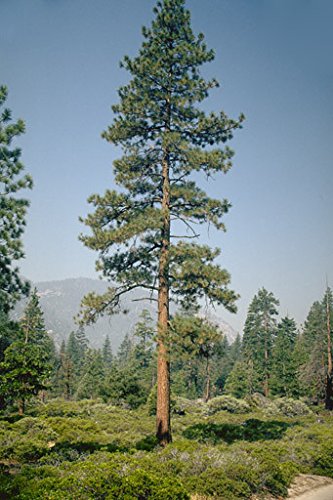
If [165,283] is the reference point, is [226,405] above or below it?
below

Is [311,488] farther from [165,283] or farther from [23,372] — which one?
[23,372]

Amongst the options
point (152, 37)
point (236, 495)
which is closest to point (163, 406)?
point (236, 495)

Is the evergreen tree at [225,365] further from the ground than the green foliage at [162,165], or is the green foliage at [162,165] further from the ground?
the green foliage at [162,165]

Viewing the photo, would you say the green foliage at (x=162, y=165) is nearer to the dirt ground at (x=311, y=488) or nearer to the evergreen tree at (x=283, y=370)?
the dirt ground at (x=311, y=488)

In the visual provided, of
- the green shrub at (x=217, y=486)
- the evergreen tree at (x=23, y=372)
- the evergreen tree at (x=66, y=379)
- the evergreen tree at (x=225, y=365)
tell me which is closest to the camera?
the green shrub at (x=217, y=486)

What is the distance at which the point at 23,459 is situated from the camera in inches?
424

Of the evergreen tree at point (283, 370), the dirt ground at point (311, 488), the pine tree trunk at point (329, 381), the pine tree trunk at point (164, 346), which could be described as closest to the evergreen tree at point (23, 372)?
the pine tree trunk at point (164, 346)

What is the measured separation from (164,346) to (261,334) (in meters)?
47.1

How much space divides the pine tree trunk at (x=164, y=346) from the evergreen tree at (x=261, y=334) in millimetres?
43935

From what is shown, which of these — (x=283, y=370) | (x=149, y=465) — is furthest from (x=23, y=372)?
(x=283, y=370)

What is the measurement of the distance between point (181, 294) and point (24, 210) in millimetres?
5967

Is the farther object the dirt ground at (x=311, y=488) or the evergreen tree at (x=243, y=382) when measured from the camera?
the evergreen tree at (x=243, y=382)

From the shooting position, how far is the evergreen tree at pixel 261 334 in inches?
2079

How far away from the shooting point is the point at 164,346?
37.8ft
